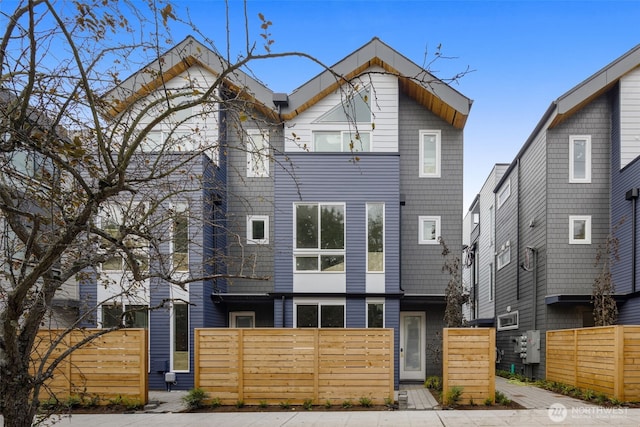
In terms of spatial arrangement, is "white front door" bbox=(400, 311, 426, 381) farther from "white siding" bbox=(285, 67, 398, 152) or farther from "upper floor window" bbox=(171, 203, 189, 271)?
"upper floor window" bbox=(171, 203, 189, 271)

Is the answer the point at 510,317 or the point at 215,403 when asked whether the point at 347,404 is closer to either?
the point at 215,403

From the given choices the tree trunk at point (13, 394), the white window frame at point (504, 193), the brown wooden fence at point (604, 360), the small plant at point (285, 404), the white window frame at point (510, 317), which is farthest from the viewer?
the white window frame at point (504, 193)

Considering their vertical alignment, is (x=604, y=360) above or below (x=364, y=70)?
below

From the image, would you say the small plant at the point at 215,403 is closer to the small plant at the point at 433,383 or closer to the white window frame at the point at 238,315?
the white window frame at the point at 238,315

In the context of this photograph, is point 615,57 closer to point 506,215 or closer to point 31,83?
point 506,215

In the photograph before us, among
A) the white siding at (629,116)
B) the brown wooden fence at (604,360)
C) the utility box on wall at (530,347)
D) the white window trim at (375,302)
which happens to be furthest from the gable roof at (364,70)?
the utility box on wall at (530,347)

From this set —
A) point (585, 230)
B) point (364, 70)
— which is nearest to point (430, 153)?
point (364, 70)

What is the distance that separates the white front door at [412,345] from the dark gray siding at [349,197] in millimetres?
2070

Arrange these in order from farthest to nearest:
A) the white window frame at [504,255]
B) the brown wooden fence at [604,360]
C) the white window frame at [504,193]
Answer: the white window frame at [504,193] → the white window frame at [504,255] → the brown wooden fence at [604,360]

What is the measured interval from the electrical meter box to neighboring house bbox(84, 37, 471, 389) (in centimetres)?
287

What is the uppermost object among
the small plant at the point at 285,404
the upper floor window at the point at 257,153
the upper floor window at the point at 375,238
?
the upper floor window at the point at 257,153

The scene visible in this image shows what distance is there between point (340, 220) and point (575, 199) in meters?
6.79

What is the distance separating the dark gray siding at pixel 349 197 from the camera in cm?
1245

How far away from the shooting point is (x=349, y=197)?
1262 centimetres
